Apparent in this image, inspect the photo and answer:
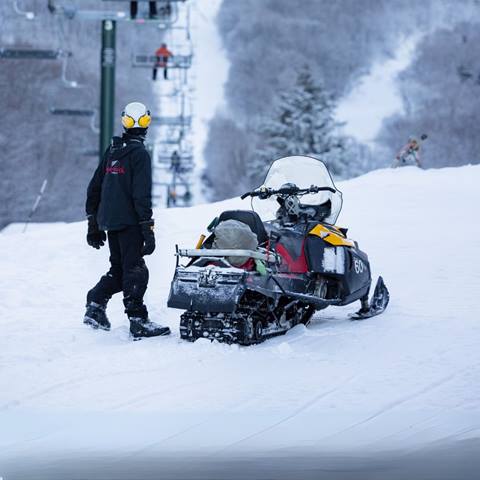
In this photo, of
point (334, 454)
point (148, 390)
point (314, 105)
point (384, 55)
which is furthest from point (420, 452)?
point (384, 55)

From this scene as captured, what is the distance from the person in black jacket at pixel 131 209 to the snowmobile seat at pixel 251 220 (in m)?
0.57

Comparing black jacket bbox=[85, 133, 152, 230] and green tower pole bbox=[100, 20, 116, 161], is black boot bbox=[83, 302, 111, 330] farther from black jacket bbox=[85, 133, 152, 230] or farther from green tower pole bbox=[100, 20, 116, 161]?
green tower pole bbox=[100, 20, 116, 161]

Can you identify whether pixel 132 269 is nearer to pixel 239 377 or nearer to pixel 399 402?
pixel 239 377

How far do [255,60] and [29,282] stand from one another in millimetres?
64848

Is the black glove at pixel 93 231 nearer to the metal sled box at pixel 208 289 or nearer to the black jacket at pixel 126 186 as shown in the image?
the black jacket at pixel 126 186

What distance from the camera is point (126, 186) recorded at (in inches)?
315

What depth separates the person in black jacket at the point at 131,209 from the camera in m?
7.89

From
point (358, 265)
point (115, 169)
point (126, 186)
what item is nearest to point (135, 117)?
point (115, 169)

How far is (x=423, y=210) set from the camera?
1501 centimetres

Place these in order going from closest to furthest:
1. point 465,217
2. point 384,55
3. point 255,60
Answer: point 465,217
point 255,60
point 384,55

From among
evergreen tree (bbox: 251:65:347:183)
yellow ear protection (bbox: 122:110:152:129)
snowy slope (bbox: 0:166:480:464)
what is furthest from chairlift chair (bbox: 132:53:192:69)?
yellow ear protection (bbox: 122:110:152:129)

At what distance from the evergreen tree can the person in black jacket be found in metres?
38.7

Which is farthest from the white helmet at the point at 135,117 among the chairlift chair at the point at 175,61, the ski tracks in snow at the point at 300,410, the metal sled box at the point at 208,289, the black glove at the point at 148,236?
the chairlift chair at the point at 175,61

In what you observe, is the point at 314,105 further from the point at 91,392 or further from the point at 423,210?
the point at 91,392
